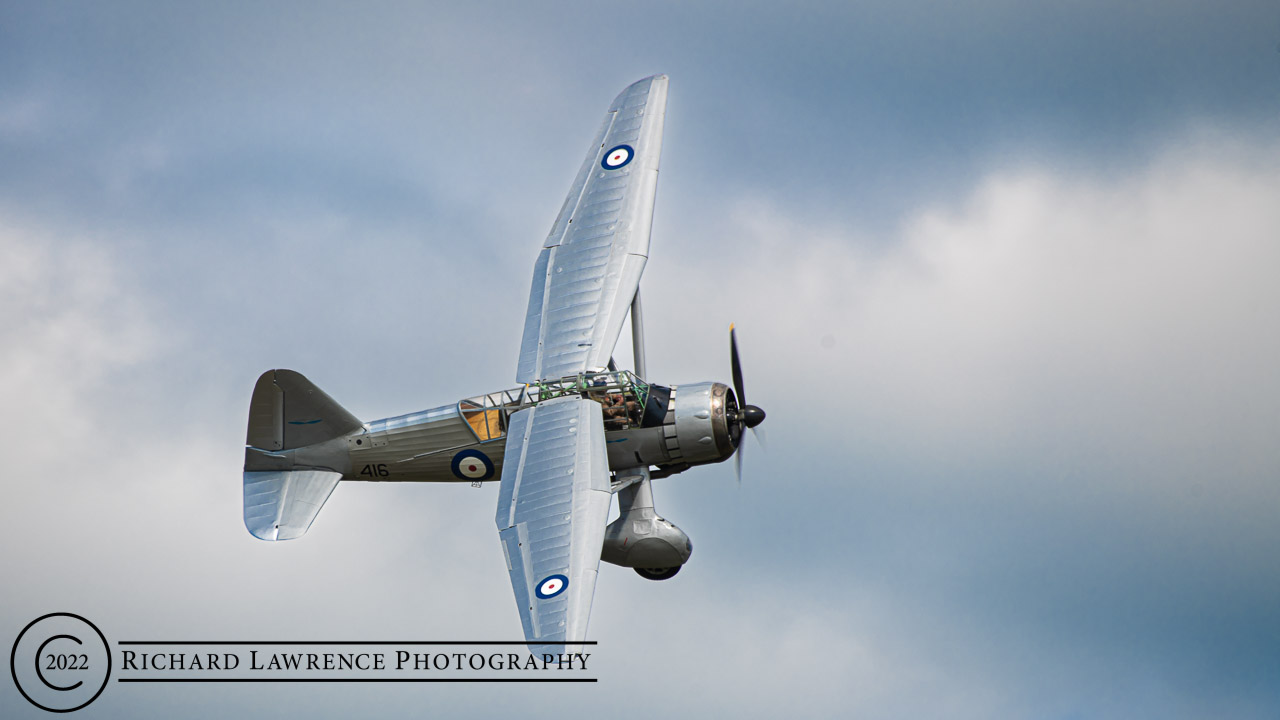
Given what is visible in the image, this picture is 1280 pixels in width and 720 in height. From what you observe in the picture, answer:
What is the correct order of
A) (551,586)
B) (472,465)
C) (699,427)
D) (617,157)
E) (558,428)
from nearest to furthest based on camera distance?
(551,586) < (558,428) < (699,427) < (472,465) < (617,157)

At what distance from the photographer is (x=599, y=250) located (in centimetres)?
3359

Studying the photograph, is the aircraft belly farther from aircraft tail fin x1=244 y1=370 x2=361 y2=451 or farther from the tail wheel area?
the tail wheel area

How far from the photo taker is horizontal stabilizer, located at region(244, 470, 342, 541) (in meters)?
32.0

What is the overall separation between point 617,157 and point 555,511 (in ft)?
34.0

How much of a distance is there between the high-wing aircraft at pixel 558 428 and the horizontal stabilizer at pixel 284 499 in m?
0.03

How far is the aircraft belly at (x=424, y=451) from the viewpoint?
1262 inches

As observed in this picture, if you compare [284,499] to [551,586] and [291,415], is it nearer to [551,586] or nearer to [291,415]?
[291,415]

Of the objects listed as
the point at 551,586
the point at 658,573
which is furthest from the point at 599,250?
the point at 551,586

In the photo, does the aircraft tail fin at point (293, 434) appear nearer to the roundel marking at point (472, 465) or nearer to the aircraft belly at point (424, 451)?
the aircraft belly at point (424, 451)

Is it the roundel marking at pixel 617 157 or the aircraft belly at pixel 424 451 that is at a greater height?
the roundel marking at pixel 617 157

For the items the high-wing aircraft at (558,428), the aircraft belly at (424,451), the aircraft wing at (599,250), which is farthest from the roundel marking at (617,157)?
the aircraft belly at (424,451)

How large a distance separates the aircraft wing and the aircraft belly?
1.71 m

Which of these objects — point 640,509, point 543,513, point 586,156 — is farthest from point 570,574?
point 586,156

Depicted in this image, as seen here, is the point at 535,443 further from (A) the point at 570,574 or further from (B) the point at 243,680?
(B) the point at 243,680
